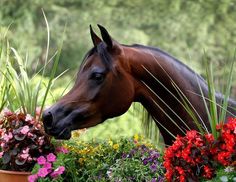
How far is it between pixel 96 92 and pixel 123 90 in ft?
0.46

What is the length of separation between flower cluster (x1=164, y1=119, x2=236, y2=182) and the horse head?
560 millimetres

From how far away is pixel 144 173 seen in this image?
9.20 feet

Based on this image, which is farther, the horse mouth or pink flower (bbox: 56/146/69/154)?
pink flower (bbox: 56/146/69/154)

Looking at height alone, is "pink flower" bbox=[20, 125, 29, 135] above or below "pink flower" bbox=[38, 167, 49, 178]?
above

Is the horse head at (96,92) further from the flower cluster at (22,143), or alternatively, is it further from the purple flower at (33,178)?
the flower cluster at (22,143)

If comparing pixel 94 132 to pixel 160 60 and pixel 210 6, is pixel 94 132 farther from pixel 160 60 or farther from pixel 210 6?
pixel 210 6

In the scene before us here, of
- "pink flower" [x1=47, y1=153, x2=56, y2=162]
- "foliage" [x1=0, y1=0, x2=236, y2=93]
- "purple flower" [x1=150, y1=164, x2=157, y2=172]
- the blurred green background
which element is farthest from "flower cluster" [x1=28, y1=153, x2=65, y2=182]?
"foliage" [x1=0, y1=0, x2=236, y2=93]

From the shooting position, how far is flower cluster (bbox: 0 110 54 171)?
10.8 ft

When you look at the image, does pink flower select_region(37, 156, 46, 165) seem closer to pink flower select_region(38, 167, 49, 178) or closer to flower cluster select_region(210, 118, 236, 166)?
pink flower select_region(38, 167, 49, 178)

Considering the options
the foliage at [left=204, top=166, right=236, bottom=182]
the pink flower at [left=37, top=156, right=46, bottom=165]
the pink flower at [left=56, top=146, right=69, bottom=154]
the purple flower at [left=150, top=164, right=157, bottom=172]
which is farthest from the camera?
the pink flower at [left=56, top=146, right=69, bottom=154]

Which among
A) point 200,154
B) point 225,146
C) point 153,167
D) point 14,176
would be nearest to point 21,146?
point 14,176

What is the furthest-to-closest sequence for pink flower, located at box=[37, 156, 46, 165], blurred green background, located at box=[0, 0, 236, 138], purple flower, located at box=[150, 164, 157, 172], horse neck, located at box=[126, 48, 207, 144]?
1. blurred green background, located at box=[0, 0, 236, 138]
2. pink flower, located at box=[37, 156, 46, 165]
3. horse neck, located at box=[126, 48, 207, 144]
4. purple flower, located at box=[150, 164, 157, 172]

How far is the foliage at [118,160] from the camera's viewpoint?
2840mm

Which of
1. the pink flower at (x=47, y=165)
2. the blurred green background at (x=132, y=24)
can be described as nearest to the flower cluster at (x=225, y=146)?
the pink flower at (x=47, y=165)
